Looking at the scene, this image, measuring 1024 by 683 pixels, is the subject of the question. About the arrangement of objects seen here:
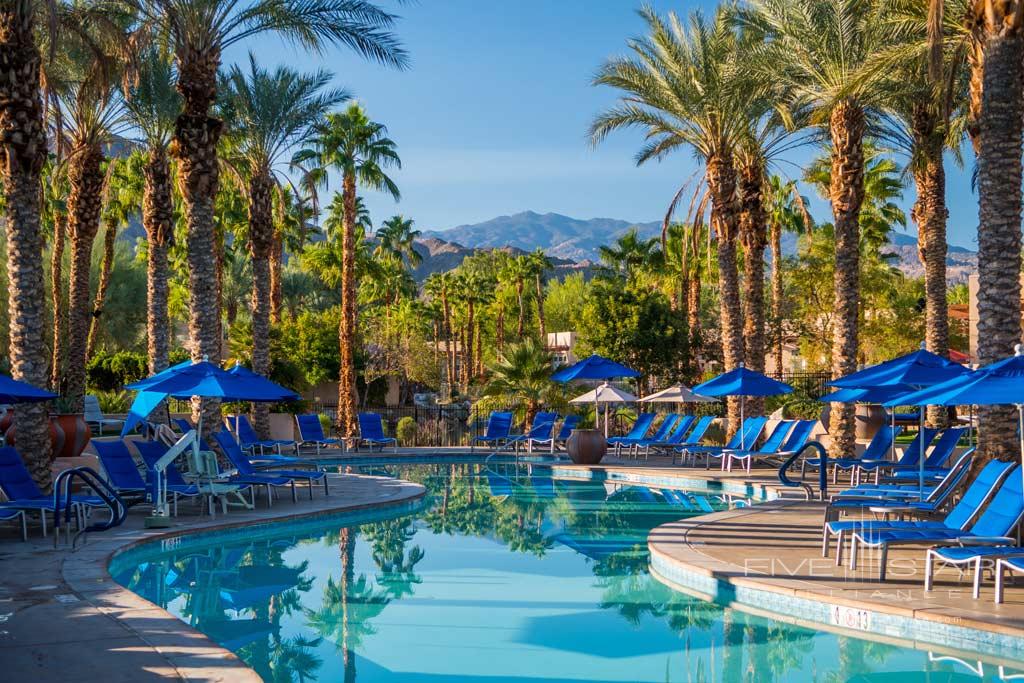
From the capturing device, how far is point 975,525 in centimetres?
903

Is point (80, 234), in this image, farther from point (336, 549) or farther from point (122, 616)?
point (122, 616)

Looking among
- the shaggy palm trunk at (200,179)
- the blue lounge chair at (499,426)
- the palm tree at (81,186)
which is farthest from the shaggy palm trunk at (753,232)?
the palm tree at (81,186)

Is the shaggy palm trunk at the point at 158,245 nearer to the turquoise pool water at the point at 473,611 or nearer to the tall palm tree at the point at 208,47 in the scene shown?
the tall palm tree at the point at 208,47

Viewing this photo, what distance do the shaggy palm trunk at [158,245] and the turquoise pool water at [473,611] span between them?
982 centimetres

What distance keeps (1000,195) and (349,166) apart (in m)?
21.9

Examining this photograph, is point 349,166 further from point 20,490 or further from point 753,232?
point 20,490

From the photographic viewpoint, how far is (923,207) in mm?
23516

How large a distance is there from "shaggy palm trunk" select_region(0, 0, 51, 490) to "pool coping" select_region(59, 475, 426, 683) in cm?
257

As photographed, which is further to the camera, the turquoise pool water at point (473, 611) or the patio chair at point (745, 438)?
the patio chair at point (745, 438)

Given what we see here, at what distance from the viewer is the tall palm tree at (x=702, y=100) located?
24.0 m

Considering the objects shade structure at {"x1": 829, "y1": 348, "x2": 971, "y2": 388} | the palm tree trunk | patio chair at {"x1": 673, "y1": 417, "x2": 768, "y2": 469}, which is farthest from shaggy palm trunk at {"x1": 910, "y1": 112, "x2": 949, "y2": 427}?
the palm tree trunk

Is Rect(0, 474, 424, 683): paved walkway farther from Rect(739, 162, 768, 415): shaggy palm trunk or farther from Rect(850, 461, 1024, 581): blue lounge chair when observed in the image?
Rect(739, 162, 768, 415): shaggy palm trunk

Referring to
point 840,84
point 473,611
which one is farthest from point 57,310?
point 473,611

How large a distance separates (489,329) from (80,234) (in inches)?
2186
